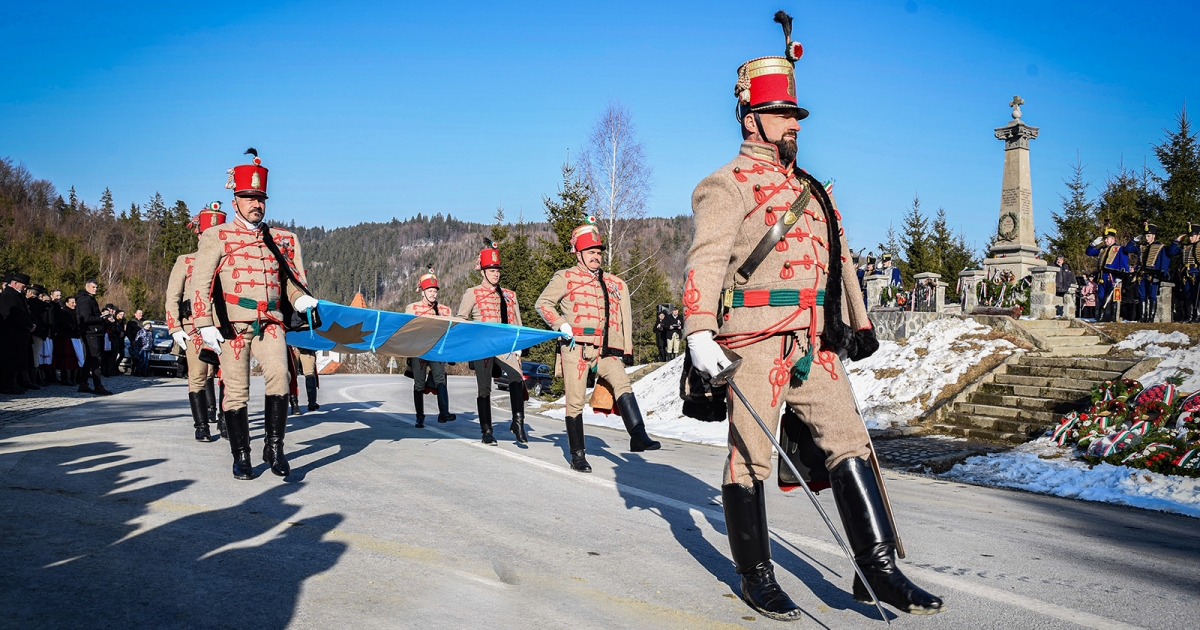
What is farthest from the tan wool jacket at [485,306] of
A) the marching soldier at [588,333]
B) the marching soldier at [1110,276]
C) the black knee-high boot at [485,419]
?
the marching soldier at [1110,276]

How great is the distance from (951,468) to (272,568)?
26.0 feet

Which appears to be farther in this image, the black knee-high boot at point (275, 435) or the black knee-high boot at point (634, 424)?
the black knee-high boot at point (634, 424)

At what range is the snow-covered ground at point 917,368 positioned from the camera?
1409 cm

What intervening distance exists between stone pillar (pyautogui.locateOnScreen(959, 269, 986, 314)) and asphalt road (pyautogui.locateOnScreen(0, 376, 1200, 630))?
13.9 metres

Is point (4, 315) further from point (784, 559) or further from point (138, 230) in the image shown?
point (138, 230)

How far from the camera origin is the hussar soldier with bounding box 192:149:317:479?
7.06 m

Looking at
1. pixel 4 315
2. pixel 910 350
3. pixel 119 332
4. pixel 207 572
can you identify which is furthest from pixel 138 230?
pixel 207 572

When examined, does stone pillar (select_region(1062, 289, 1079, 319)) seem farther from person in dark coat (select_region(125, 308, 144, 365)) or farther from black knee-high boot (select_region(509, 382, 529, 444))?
person in dark coat (select_region(125, 308, 144, 365))

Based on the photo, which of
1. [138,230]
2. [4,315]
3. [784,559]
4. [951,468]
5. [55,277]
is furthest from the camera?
[138,230]

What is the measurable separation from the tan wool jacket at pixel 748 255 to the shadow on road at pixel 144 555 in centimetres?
220

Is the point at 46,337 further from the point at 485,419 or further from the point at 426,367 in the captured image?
the point at 485,419

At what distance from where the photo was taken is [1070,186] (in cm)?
4497

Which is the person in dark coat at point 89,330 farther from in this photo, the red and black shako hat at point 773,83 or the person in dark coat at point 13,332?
the red and black shako hat at point 773,83

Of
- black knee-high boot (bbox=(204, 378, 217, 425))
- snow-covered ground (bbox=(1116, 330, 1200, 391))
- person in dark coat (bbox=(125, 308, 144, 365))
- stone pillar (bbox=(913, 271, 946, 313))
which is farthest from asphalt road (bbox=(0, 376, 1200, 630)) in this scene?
person in dark coat (bbox=(125, 308, 144, 365))
